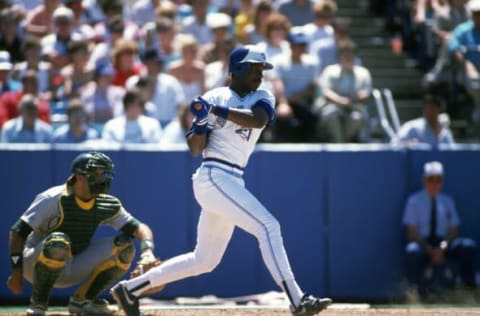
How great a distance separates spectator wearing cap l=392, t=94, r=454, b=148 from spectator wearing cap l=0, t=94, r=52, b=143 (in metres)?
3.48

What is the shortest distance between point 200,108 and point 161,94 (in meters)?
4.70

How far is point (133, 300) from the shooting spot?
7152 mm

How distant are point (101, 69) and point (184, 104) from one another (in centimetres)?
93

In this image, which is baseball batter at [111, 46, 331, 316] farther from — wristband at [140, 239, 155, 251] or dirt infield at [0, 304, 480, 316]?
dirt infield at [0, 304, 480, 316]

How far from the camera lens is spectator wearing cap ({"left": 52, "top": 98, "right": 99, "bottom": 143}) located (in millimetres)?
10594

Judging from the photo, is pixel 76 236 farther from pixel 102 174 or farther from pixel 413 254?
pixel 413 254

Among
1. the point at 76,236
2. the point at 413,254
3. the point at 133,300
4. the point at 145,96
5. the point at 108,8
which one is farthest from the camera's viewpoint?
the point at 108,8

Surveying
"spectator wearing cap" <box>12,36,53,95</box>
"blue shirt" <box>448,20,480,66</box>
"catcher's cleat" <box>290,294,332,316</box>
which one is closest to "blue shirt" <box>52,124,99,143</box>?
"spectator wearing cap" <box>12,36,53,95</box>

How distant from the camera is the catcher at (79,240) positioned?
7309mm

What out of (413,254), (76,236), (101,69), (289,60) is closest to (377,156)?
(413,254)

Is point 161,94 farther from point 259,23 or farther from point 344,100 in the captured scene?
point 344,100

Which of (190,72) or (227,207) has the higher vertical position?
(190,72)

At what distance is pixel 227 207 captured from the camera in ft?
22.6

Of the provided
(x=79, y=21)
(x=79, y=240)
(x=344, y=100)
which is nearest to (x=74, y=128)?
(x=79, y=21)
